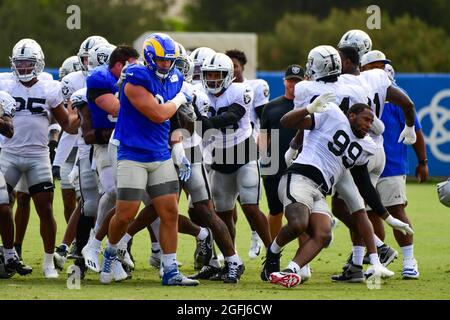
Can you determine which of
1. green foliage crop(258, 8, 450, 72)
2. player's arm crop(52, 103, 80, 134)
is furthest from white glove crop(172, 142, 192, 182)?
green foliage crop(258, 8, 450, 72)

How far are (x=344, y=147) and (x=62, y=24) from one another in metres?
32.2

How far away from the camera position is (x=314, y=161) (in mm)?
9156

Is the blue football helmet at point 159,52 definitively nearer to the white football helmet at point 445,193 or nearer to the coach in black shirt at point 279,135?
the white football helmet at point 445,193

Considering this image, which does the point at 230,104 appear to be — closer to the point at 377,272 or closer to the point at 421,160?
the point at 421,160

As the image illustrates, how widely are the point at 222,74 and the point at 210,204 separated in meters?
1.19

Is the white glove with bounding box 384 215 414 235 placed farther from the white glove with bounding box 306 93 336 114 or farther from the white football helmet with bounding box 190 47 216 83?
the white football helmet with bounding box 190 47 216 83

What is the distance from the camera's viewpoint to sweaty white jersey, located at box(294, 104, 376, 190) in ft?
30.0

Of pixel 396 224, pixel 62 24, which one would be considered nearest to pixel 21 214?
pixel 396 224

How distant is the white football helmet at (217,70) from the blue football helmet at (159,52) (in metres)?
1.18

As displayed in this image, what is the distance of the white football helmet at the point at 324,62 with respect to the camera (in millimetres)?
9461

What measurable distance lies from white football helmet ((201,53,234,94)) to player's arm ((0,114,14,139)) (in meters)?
1.77

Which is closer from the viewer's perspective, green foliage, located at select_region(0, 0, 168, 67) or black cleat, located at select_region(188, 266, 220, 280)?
black cleat, located at select_region(188, 266, 220, 280)

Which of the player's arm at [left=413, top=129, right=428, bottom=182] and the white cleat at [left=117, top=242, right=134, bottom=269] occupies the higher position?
the player's arm at [left=413, top=129, right=428, bottom=182]

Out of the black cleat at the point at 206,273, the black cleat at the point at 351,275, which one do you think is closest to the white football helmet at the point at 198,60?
the black cleat at the point at 206,273
